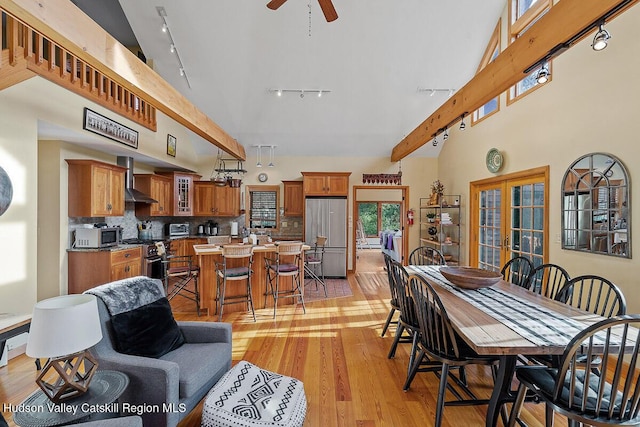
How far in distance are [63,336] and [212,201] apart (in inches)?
218

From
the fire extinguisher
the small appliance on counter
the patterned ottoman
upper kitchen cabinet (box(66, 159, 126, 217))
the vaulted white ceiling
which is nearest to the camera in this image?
the patterned ottoman

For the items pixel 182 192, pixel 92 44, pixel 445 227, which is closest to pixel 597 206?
pixel 445 227

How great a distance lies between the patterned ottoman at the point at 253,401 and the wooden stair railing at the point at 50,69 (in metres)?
2.53

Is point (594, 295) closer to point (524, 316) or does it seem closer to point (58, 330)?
point (524, 316)

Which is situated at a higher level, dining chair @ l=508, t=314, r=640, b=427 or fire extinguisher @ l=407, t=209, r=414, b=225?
fire extinguisher @ l=407, t=209, r=414, b=225

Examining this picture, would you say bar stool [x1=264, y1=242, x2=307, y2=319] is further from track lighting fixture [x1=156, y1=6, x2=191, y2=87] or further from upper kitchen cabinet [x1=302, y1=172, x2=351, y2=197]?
track lighting fixture [x1=156, y1=6, x2=191, y2=87]

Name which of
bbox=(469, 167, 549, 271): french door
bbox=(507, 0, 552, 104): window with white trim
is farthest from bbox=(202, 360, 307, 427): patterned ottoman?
bbox=(507, 0, 552, 104): window with white trim

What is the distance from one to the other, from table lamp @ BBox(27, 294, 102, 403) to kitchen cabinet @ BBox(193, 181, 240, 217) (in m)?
5.24

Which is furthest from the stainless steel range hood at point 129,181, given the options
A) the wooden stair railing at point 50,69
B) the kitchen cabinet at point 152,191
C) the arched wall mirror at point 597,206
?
the arched wall mirror at point 597,206

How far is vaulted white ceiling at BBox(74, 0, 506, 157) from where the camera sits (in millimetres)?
3922

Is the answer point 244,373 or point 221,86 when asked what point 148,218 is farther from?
point 244,373

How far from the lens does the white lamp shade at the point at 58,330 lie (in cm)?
128

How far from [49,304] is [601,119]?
454 centimetres

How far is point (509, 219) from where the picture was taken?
4457 mm
